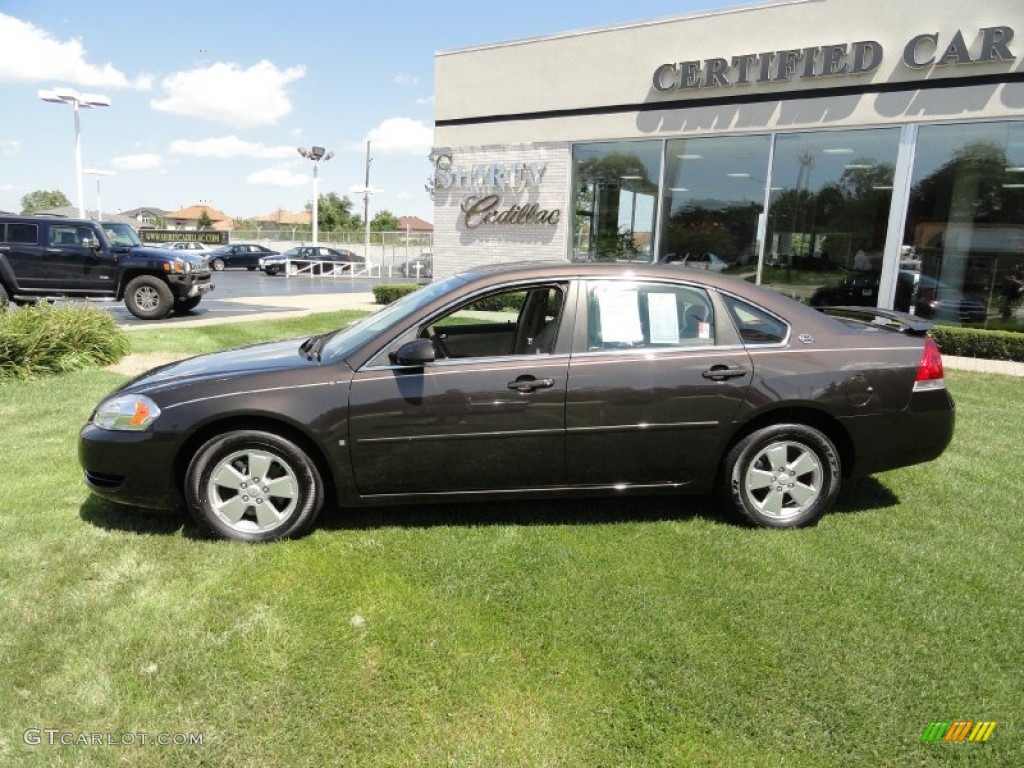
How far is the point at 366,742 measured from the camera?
2266 millimetres

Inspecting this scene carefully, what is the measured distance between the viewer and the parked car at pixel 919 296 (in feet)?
37.4

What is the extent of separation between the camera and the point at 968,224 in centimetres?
1118

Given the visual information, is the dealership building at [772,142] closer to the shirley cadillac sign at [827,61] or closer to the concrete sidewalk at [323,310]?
Result: the shirley cadillac sign at [827,61]

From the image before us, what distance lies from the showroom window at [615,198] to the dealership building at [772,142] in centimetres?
3

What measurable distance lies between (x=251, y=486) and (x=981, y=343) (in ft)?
34.7

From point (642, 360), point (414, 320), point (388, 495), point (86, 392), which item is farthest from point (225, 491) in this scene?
point (86, 392)

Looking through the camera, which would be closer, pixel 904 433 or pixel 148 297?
pixel 904 433

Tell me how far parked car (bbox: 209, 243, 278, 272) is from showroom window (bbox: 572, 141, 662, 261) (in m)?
25.0

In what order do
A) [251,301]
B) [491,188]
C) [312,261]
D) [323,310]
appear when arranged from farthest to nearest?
[312,261], [251,301], [491,188], [323,310]

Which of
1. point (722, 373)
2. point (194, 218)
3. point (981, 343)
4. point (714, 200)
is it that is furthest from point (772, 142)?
point (194, 218)

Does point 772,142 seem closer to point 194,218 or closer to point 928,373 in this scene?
point 928,373

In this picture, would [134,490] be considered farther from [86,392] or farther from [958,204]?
[958,204]

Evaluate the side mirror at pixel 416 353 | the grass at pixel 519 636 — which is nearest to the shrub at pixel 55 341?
the grass at pixel 519 636

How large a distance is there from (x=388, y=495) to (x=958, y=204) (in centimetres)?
1156
